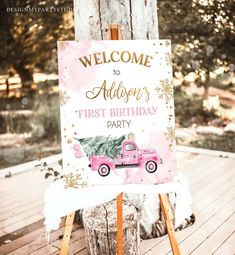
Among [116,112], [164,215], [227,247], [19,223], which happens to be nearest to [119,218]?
[164,215]

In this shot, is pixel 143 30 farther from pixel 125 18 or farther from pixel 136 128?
pixel 136 128

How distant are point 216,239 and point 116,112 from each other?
4.19 feet

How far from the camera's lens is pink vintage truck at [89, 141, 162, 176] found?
189 centimetres

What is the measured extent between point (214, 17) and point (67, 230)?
3.27 meters

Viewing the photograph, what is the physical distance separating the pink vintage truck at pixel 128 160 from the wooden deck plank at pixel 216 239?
2.86ft

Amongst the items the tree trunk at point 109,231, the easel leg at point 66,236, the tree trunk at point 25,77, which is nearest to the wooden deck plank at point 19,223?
the tree trunk at point 109,231

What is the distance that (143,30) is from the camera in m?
2.43

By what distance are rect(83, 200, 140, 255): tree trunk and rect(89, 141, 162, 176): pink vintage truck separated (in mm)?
429

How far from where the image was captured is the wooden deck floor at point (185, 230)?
2.57m

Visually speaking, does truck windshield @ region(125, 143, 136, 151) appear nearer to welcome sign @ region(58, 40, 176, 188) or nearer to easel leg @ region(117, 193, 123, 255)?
welcome sign @ region(58, 40, 176, 188)

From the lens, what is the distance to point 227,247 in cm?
251

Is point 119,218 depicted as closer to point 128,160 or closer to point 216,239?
point 128,160

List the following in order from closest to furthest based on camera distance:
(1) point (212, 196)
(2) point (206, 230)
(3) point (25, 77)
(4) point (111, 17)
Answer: (4) point (111, 17)
(2) point (206, 230)
(1) point (212, 196)
(3) point (25, 77)

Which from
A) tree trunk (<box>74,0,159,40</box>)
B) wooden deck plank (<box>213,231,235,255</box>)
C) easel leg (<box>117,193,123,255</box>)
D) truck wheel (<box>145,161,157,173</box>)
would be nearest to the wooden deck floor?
wooden deck plank (<box>213,231,235,255</box>)
